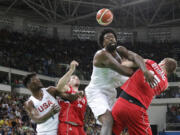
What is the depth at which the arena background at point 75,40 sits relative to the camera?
22.0 meters

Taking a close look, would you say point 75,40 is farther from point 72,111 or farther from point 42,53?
point 72,111

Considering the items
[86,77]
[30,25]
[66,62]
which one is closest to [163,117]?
[86,77]

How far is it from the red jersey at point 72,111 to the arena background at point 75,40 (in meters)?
12.5

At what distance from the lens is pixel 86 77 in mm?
25312

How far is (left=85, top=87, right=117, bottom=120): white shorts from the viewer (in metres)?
4.45

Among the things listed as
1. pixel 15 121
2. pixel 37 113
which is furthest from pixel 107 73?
pixel 15 121

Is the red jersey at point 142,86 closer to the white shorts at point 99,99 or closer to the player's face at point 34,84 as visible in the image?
the white shorts at point 99,99

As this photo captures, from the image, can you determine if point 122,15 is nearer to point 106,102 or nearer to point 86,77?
point 86,77

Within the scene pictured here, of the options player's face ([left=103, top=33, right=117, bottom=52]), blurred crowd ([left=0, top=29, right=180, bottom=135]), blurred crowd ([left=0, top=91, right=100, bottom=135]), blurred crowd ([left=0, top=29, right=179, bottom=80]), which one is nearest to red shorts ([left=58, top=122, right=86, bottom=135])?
player's face ([left=103, top=33, right=117, bottom=52])

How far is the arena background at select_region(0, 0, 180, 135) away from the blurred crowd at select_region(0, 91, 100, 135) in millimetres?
122

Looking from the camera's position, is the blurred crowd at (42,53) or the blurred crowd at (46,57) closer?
the blurred crowd at (46,57)

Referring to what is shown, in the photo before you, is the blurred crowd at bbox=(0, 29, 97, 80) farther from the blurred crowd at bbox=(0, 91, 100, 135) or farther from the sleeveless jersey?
the sleeveless jersey

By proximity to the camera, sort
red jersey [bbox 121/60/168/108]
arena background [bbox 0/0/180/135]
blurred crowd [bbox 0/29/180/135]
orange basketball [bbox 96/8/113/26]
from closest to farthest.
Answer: red jersey [bbox 121/60/168/108] < orange basketball [bbox 96/8/113/26] < blurred crowd [bbox 0/29/180/135] < arena background [bbox 0/0/180/135]

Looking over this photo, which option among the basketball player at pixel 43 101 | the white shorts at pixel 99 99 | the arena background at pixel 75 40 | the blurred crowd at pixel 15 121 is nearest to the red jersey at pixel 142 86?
the white shorts at pixel 99 99
